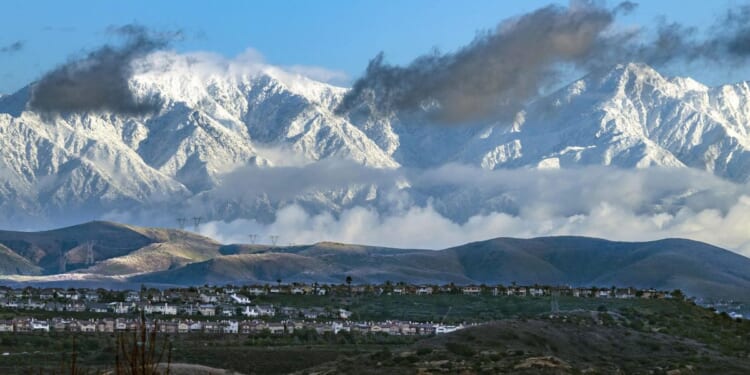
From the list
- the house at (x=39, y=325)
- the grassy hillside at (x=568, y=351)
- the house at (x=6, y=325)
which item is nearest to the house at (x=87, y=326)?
the house at (x=39, y=325)

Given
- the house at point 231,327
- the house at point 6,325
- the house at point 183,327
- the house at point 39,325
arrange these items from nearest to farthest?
the house at point 6,325
the house at point 39,325
the house at point 183,327
the house at point 231,327

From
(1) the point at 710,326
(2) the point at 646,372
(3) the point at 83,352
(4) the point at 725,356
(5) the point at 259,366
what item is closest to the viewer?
(2) the point at 646,372

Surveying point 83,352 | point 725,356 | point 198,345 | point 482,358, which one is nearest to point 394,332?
point 198,345

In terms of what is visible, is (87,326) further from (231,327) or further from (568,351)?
(568,351)

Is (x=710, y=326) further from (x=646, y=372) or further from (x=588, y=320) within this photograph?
(x=646, y=372)

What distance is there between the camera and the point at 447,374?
99500mm

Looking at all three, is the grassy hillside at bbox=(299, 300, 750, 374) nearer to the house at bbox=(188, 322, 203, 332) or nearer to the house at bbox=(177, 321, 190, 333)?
the house at bbox=(177, 321, 190, 333)

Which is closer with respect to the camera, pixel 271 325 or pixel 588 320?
pixel 588 320

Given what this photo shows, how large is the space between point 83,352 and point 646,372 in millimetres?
64523

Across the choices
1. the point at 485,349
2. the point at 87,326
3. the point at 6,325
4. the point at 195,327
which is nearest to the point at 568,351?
the point at 485,349

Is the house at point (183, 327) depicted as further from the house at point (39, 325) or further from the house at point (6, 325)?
the house at point (6, 325)

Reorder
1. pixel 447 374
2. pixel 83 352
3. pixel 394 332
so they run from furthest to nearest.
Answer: pixel 394 332, pixel 83 352, pixel 447 374

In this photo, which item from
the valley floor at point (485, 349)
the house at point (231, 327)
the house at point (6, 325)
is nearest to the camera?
the valley floor at point (485, 349)

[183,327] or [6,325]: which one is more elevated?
[6,325]
